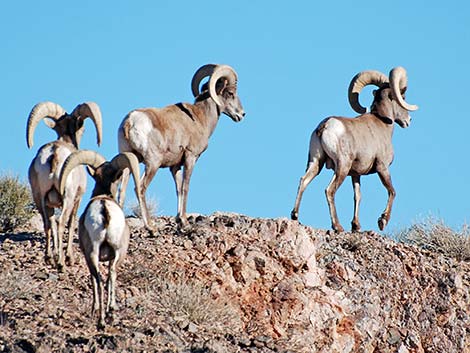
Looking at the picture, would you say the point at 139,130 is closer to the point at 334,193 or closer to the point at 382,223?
the point at 334,193

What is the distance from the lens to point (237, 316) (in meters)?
18.5

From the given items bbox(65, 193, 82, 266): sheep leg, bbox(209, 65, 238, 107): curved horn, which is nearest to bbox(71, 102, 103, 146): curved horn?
bbox(65, 193, 82, 266): sheep leg

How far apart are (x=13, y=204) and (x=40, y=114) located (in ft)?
13.6

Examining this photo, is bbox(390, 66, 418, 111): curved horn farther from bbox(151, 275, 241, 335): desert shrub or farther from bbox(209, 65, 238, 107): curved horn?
bbox(151, 275, 241, 335): desert shrub

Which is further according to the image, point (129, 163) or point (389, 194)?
point (389, 194)

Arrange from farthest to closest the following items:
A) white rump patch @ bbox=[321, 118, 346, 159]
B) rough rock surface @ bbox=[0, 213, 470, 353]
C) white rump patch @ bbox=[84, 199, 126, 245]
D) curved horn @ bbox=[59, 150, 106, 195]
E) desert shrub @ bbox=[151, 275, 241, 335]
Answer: white rump patch @ bbox=[321, 118, 346, 159] < desert shrub @ bbox=[151, 275, 241, 335] < curved horn @ bbox=[59, 150, 106, 195] < rough rock surface @ bbox=[0, 213, 470, 353] < white rump patch @ bbox=[84, 199, 126, 245]

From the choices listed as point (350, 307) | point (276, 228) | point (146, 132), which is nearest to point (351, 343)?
point (350, 307)

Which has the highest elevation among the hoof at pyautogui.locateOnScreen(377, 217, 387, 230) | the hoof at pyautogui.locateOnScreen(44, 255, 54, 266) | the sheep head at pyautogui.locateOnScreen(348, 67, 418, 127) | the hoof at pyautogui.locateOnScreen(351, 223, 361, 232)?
the sheep head at pyautogui.locateOnScreen(348, 67, 418, 127)

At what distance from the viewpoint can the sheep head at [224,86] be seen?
2198 centimetres

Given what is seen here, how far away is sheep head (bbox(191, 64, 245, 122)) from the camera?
22.0m

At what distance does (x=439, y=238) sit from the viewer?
2544cm

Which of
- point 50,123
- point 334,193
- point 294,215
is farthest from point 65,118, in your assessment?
point 334,193

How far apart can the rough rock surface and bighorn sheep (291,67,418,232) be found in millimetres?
800

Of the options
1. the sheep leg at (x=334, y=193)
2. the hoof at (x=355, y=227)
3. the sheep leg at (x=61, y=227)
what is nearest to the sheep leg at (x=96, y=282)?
the sheep leg at (x=61, y=227)
